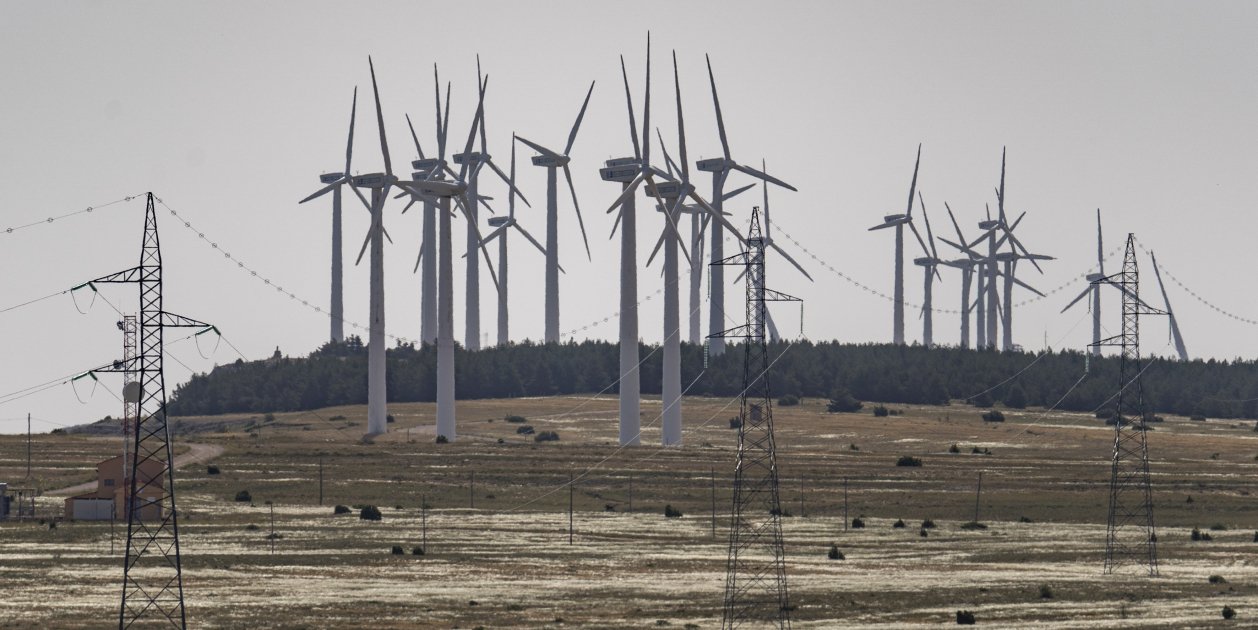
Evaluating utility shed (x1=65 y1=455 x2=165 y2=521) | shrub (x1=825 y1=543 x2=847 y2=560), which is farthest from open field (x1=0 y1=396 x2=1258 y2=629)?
utility shed (x1=65 y1=455 x2=165 y2=521)

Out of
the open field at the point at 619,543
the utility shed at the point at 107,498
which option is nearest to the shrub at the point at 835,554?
the open field at the point at 619,543

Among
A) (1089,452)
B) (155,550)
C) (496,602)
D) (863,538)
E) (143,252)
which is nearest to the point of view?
(143,252)

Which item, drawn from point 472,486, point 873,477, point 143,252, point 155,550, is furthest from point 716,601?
point 873,477

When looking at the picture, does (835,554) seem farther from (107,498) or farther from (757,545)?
(107,498)

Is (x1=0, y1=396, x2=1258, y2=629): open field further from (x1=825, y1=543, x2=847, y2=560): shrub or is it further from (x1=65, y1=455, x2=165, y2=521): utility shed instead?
(x1=65, y1=455, x2=165, y2=521): utility shed

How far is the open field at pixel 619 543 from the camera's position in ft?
270

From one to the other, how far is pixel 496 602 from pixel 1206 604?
32173 millimetres

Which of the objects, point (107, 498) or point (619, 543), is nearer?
point (619, 543)

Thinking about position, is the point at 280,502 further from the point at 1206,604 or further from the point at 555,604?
the point at 1206,604

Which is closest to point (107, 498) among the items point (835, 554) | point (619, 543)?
point (619, 543)

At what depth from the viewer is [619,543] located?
11438 centimetres

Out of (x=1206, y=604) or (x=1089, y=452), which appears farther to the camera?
(x=1089, y=452)

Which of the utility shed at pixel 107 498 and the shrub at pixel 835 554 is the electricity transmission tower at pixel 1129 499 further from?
the utility shed at pixel 107 498

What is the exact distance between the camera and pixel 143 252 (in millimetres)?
65500
